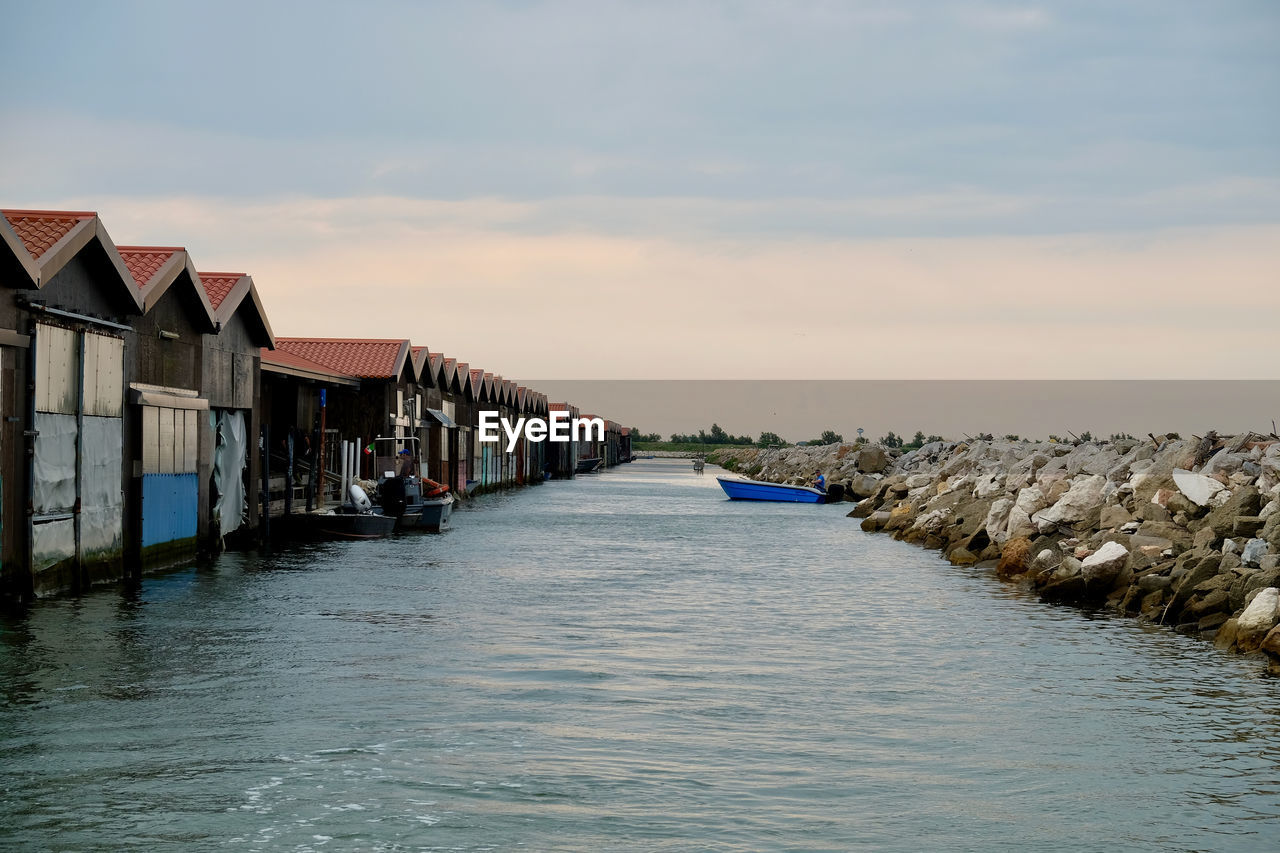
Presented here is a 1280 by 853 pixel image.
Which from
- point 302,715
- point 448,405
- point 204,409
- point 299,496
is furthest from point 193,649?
point 448,405

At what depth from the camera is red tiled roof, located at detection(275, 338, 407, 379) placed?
139 feet

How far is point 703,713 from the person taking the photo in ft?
39.1

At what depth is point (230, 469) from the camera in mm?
27109

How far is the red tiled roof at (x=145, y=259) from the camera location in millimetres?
21656

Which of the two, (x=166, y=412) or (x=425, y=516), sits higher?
(x=166, y=412)

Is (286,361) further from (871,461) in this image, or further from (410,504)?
(871,461)

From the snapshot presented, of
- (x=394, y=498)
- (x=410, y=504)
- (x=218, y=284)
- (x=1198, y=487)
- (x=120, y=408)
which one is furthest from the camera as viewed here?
(x=410, y=504)

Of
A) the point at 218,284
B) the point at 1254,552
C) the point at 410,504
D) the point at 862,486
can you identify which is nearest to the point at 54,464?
the point at 218,284

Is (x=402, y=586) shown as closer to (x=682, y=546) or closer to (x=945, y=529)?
(x=682, y=546)

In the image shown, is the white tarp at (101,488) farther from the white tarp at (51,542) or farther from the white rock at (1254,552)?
the white rock at (1254,552)

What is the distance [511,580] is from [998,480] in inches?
742

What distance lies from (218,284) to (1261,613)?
20.4 metres

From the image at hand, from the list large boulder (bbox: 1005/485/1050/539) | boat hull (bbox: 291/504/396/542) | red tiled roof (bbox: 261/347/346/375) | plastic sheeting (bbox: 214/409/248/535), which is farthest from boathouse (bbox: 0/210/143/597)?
large boulder (bbox: 1005/485/1050/539)

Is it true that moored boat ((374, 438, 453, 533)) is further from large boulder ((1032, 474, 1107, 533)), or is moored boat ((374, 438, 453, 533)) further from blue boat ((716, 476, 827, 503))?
blue boat ((716, 476, 827, 503))
